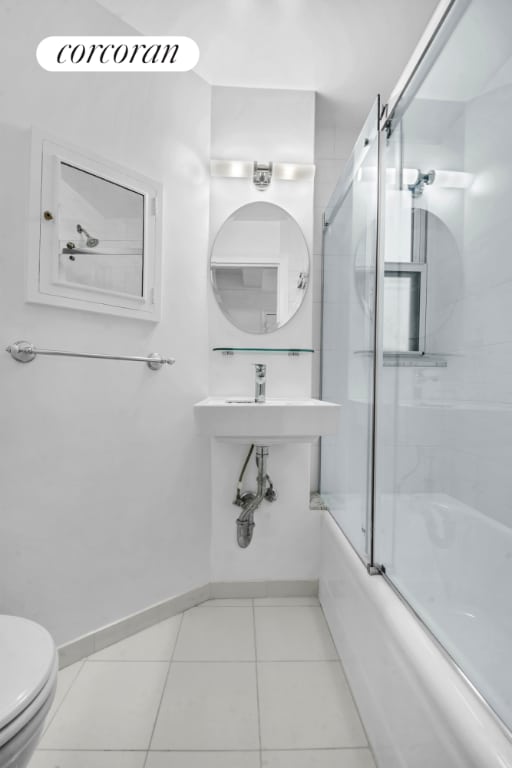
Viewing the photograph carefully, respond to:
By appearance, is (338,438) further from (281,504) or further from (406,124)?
(406,124)

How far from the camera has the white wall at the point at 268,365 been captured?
1.88m

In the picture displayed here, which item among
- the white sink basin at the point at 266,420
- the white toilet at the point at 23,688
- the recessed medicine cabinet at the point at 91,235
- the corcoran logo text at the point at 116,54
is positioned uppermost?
the corcoran logo text at the point at 116,54

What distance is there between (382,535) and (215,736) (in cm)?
71

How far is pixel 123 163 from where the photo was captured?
155 cm

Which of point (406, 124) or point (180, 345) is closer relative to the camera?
point (406, 124)

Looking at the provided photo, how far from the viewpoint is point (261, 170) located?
1886mm

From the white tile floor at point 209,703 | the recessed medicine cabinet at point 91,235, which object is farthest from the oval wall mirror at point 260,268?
the white tile floor at point 209,703

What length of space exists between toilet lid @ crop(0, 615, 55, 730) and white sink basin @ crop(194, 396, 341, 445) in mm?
794

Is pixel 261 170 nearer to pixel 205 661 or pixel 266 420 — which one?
pixel 266 420

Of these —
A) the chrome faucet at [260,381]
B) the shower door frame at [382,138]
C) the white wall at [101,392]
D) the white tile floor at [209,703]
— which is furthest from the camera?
the chrome faucet at [260,381]

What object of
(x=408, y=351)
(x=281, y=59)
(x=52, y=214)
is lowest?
→ (x=408, y=351)

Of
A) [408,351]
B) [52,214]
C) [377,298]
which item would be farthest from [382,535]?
[52,214]

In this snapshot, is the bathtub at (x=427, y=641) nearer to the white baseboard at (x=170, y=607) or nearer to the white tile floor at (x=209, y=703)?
the white tile floor at (x=209, y=703)

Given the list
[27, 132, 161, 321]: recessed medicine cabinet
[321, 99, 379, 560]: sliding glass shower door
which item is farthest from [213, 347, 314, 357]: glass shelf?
[27, 132, 161, 321]: recessed medicine cabinet
